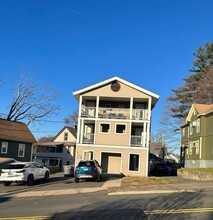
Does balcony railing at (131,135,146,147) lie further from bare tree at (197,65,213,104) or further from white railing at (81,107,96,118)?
bare tree at (197,65,213,104)

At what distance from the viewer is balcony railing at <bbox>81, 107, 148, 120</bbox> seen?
3978cm

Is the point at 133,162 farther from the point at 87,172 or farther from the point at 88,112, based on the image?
the point at 87,172

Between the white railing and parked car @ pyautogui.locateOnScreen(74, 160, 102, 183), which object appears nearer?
parked car @ pyautogui.locateOnScreen(74, 160, 102, 183)

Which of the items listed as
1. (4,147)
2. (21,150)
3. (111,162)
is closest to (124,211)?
(111,162)

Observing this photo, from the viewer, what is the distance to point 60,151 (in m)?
71.0

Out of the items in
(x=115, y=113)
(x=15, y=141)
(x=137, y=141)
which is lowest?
(x=15, y=141)

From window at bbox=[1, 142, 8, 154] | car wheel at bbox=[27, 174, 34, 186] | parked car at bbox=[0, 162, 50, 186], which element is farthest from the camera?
window at bbox=[1, 142, 8, 154]

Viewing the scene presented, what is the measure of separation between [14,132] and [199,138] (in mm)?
21399

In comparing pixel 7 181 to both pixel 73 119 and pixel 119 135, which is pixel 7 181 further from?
pixel 73 119

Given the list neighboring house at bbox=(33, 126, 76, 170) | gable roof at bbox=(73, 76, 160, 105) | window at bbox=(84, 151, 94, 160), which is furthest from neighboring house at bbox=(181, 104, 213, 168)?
neighboring house at bbox=(33, 126, 76, 170)

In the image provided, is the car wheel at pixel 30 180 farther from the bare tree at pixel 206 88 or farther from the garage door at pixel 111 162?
the bare tree at pixel 206 88

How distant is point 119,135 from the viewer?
39.1m

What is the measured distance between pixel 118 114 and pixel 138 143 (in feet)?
12.8

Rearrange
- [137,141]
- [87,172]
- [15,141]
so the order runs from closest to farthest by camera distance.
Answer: [87,172]
[137,141]
[15,141]
